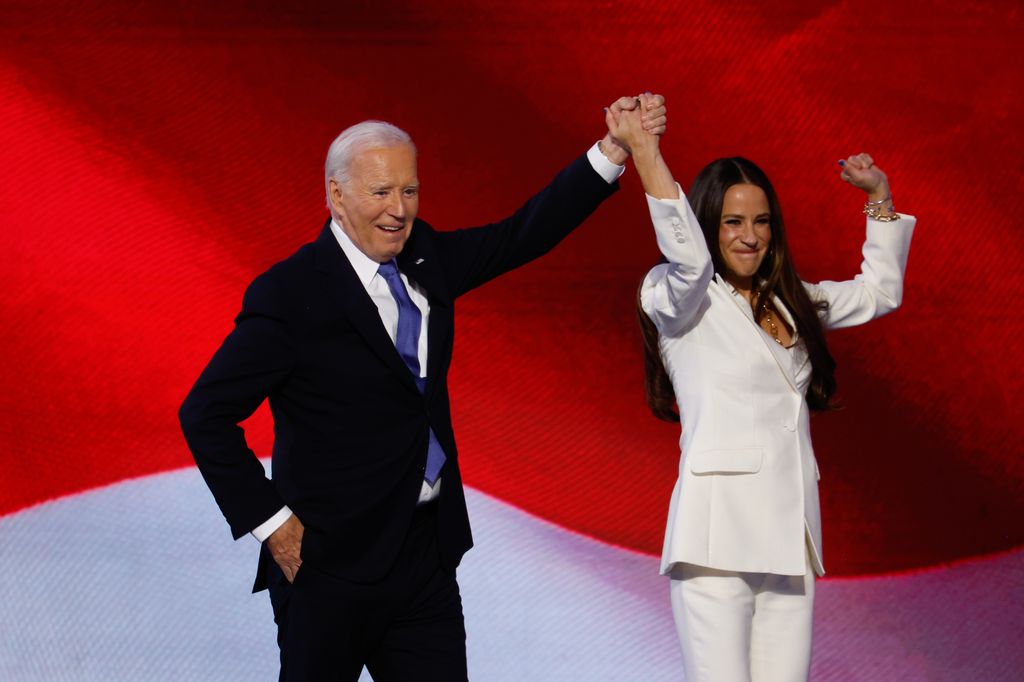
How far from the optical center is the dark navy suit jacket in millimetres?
2152

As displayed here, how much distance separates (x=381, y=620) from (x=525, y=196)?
1.30 meters

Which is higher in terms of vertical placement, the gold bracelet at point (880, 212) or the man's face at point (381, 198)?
the man's face at point (381, 198)

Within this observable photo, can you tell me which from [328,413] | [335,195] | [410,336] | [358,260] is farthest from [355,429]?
[335,195]

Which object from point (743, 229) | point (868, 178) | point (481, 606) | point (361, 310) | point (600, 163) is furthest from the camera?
point (481, 606)

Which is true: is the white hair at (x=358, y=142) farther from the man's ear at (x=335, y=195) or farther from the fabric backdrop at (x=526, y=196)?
the fabric backdrop at (x=526, y=196)

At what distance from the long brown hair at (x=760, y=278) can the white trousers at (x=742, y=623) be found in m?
0.37

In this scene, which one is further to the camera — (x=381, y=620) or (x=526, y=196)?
(x=526, y=196)

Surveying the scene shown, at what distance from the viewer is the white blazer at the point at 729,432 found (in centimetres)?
230

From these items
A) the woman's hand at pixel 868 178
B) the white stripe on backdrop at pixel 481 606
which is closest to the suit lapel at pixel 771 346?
the woman's hand at pixel 868 178

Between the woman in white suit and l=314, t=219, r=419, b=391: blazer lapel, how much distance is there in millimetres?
474

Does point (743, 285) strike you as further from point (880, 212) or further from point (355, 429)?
point (355, 429)

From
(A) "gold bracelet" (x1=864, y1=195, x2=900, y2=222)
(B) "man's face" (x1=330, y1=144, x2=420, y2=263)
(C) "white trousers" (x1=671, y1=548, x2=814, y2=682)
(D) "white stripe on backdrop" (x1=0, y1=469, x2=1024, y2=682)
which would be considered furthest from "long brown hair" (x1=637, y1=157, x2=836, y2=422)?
(D) "white stripe on backdrop" (x1=0, y1=469, x2=1024, y2=682)

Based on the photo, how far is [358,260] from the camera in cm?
225

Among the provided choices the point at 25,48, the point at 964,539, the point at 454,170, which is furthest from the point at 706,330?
the point at 25,48
